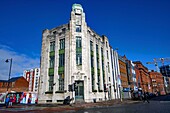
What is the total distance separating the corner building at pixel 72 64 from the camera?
91.9 feet

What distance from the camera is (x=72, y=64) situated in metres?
28.6

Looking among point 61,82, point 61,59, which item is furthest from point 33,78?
point 61,82

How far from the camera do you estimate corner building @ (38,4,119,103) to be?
91.9ft

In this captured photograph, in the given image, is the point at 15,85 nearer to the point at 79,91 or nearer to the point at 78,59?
the point at 78,59

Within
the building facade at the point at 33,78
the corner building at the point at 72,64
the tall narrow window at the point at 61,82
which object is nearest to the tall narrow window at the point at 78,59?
the corner building at the point at 72,64

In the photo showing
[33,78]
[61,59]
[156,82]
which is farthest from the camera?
[33,78]

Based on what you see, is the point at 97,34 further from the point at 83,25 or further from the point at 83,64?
the point at 83,64

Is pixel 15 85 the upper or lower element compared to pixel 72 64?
lower

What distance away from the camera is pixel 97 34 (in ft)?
132

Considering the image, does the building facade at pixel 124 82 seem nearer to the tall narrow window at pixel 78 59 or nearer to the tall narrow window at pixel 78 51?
the tall narrow window at pixel 78 59

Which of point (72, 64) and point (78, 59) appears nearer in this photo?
point (72, 64)

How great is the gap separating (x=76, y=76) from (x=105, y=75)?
38.0ft

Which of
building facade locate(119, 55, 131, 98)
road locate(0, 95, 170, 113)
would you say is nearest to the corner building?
road locate(0, 95, 170, 113)

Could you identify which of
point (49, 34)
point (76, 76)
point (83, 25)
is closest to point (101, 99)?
point (76, 76)
